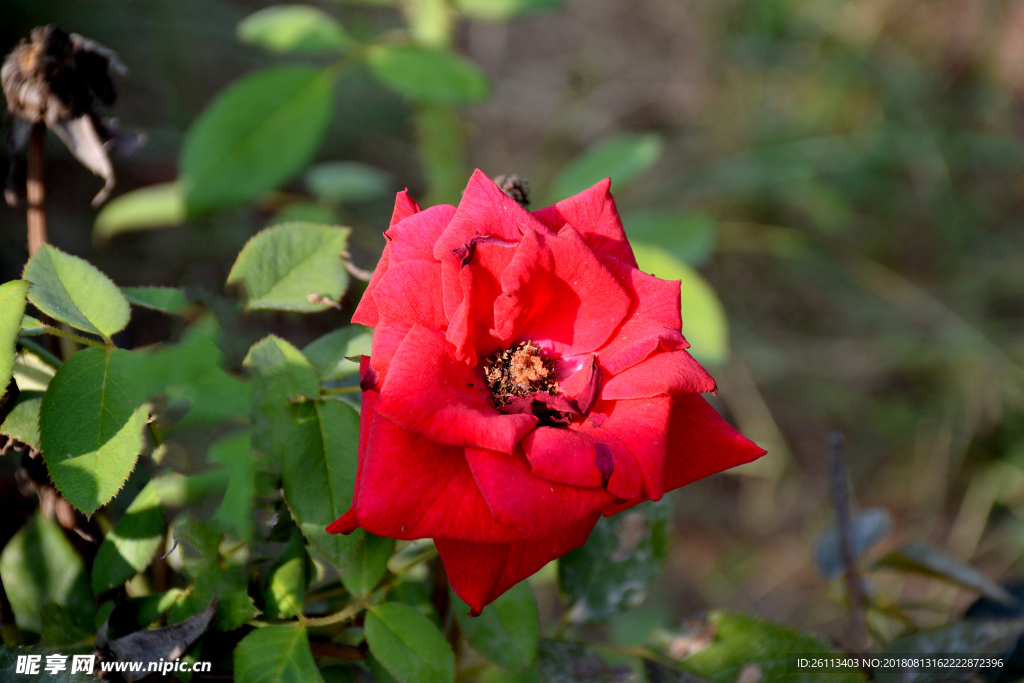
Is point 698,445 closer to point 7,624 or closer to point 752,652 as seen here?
point 752,652

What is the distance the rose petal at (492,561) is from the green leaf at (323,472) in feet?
0.37

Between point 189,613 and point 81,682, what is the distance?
0.10 meters

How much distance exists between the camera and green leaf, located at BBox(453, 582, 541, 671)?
0.78m

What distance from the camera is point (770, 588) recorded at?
2.19 meters

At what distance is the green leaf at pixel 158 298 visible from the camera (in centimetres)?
74

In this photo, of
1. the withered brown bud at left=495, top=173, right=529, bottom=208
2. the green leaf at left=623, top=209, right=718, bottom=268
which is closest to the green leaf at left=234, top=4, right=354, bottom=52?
the green leaf at left=623, top=209, right=718, bottom=268

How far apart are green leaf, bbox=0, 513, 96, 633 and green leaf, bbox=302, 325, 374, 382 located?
0.35 metres

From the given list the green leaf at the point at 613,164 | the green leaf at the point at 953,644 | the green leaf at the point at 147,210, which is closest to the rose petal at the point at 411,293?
the green leaf at the point at 953,644

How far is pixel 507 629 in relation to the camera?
0.79 m

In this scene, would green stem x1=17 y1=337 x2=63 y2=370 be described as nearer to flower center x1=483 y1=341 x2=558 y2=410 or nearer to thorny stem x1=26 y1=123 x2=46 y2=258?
thorny stem x1=26 y1=123 x2=46 y2=258

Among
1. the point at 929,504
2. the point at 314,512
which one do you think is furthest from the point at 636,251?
the point at 929,504

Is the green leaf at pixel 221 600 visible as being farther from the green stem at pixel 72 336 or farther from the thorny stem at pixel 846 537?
the thorny stem at pixel 846 537

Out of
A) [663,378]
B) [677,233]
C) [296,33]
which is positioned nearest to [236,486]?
[663,378]

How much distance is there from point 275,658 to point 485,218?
453mm
